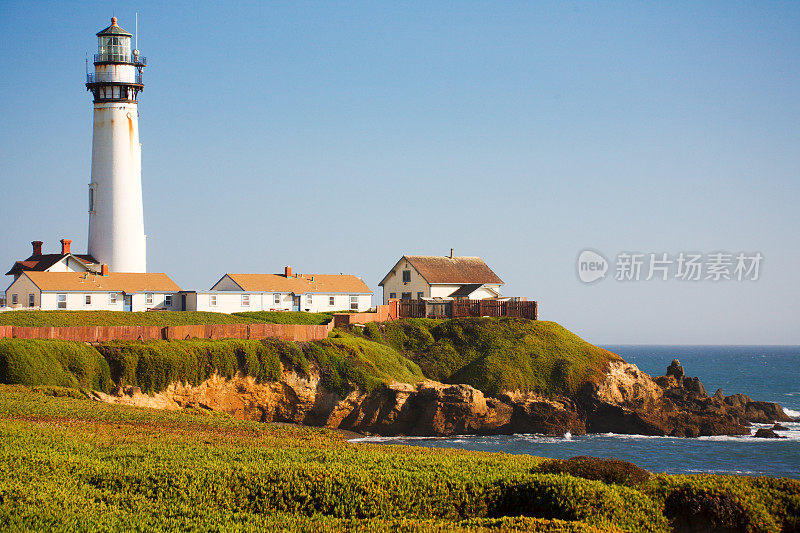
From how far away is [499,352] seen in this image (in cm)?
6259

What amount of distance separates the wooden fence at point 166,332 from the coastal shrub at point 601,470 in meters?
29.5

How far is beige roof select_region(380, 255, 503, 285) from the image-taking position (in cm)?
7731

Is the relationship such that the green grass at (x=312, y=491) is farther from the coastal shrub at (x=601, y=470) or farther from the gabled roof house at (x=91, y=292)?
the gabled roof house at (x=91, y=292)

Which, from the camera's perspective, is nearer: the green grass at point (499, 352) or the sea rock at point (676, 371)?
the green grass at point (499, 352)

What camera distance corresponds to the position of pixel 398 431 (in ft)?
169

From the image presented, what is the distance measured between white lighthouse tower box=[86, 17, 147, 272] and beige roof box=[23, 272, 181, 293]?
2.08 metres

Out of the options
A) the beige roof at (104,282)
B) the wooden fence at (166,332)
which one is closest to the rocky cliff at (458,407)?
the wooden fence at (166,332)

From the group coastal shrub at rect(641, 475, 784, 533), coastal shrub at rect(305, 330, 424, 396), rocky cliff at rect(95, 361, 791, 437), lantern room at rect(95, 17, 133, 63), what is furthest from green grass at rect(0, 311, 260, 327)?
coastal shrub at rect(641, 475, 784, 533)

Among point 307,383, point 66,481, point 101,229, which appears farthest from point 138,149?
point 66,481

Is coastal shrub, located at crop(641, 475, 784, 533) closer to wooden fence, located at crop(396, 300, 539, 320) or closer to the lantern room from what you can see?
wooden fence, located at crop(396, 300, 539, 320)

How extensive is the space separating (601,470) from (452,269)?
199 ft

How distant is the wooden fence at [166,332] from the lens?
4022 centimetres

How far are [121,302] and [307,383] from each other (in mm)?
19981

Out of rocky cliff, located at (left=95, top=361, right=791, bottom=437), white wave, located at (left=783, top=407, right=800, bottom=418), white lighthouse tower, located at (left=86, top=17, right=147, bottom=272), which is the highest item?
white lighthouse tower, located at (left=86, top=17, right=147, bottom=272)
